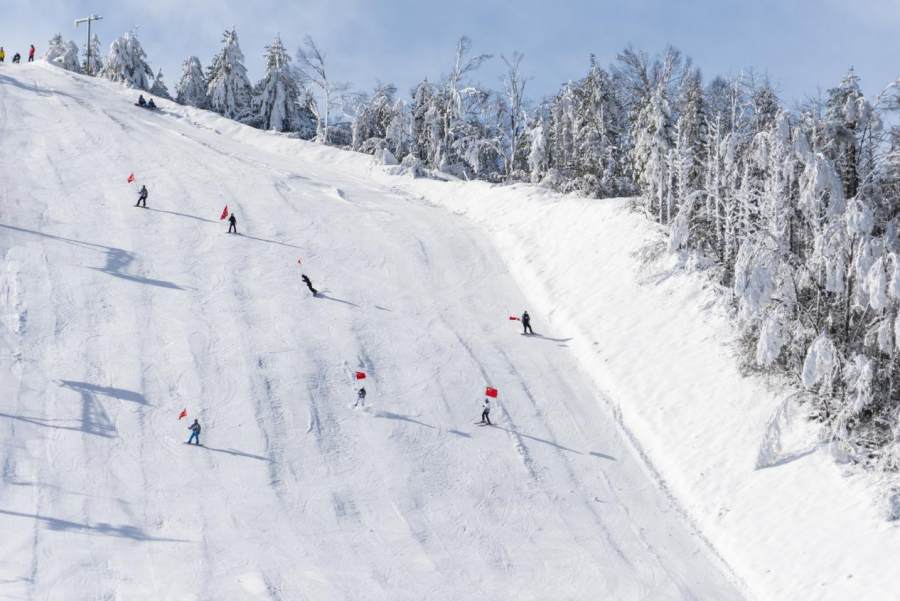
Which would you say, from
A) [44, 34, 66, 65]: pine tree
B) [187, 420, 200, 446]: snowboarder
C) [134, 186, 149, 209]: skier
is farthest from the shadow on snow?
[44, 34, 66, 65]: pine tree

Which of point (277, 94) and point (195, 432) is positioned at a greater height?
point (277, 94)

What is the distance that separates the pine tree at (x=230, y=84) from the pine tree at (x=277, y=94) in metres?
1.24

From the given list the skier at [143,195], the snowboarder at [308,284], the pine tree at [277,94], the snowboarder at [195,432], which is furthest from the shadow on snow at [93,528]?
the pine tree at [277,94]

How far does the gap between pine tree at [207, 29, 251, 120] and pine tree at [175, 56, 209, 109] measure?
99.9 inches

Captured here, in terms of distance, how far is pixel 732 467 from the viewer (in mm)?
22844

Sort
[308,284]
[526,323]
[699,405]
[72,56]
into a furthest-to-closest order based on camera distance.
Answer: [72,56]
[526,323]
[308,284]
[699,405]

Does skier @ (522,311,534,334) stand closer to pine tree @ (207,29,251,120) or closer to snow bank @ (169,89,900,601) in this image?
snow bank @ (169,89,900,601)

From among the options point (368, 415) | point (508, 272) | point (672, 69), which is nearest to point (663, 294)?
point (508, 272)

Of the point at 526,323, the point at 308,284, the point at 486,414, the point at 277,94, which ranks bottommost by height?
the point at 486,414

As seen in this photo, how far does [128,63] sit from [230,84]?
8822mm

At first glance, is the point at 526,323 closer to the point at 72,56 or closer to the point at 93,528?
the point at 93,528

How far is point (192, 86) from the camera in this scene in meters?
71.6

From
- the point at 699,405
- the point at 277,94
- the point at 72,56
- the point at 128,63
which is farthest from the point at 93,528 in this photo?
the point at 72,56

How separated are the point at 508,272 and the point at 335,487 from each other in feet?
56.8
